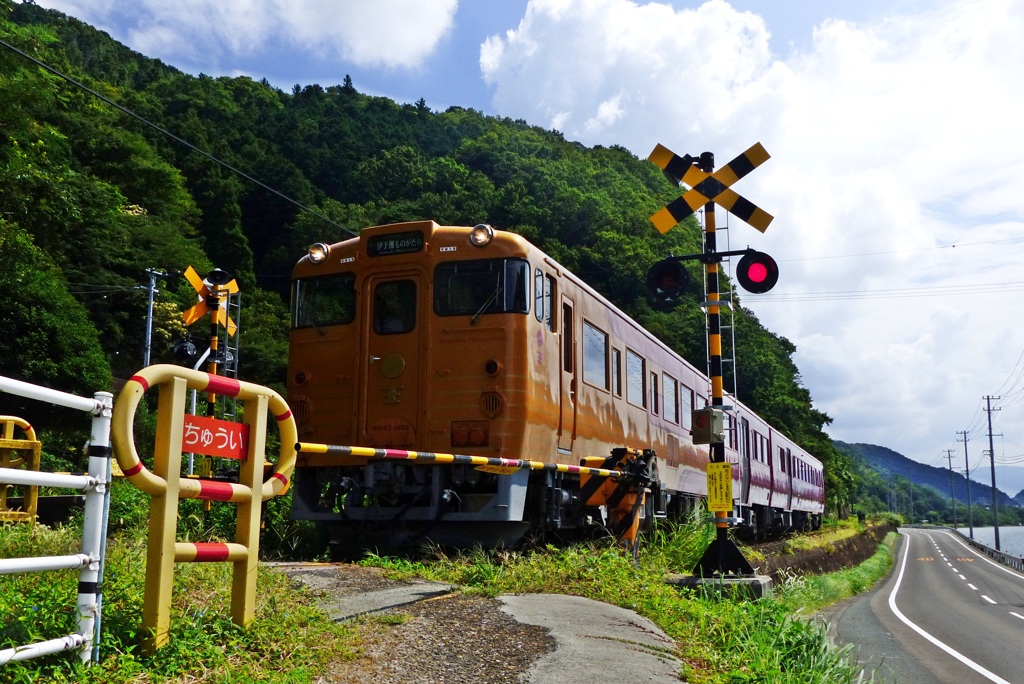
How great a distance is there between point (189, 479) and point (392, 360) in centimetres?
594

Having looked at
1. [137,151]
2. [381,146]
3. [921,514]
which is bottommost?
[921,514]

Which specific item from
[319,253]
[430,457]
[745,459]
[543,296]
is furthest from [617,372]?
[745,459]

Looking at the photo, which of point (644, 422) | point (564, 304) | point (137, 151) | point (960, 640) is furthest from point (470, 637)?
point (137, 151)

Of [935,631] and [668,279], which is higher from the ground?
[668,279]

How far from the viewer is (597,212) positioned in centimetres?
6228

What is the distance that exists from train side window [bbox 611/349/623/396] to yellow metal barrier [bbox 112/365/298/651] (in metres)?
7.83

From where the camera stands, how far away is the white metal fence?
3.47 m

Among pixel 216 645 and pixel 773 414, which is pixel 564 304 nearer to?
pixel 216 645

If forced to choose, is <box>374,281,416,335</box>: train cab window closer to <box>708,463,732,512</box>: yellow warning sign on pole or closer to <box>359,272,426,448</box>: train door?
<box>359,272,426,448</box>: train door

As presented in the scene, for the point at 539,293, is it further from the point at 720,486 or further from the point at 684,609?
the point at 684,609

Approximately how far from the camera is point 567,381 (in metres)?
10.6

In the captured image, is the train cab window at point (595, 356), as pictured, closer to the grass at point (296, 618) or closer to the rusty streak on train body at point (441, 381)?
the rusty streak on train body at point (441, 381)

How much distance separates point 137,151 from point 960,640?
45.0 m

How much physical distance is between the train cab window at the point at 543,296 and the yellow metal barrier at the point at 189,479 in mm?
5351
